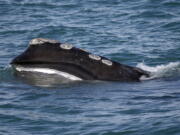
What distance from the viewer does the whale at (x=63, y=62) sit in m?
10.7

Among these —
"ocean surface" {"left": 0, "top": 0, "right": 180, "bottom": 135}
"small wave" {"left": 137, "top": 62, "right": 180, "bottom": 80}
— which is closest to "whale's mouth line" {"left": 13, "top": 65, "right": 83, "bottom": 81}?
"ocean surface" {"left": 0, "top": 0, "right": 180, "bottom": 135}

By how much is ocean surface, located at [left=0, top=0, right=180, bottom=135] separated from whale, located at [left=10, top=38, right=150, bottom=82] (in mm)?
172

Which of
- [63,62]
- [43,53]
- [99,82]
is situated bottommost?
[99,82]

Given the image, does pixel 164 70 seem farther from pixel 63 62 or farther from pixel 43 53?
pixel 43 53

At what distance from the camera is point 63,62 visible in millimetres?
10750

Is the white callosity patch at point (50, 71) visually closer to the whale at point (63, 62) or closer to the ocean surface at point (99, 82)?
the whale at point (63, 62)

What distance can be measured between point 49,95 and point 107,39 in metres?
6.42

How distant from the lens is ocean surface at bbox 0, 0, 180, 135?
9.09 metres

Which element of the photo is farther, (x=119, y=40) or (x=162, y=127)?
(x=119, y=40)

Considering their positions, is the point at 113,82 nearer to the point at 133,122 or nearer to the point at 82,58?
the point at 82,58

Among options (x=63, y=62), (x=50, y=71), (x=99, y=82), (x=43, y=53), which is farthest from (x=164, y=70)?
(x=43, y=53)

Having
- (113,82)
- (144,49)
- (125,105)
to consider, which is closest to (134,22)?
(144,49)

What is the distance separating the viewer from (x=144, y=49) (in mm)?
15562

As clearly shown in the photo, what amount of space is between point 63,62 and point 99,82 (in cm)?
72
